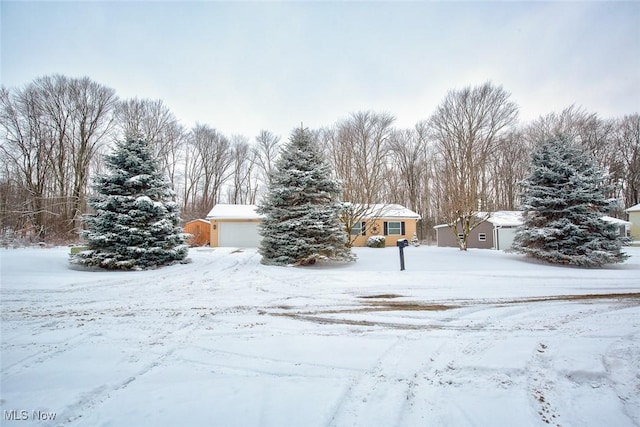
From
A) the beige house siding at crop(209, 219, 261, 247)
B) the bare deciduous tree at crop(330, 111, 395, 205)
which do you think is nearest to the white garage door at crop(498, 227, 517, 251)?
the bare deciduous tree at crop(330, 111, 395, 205)

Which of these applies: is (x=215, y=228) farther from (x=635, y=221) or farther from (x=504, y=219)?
(x=635, y=221)

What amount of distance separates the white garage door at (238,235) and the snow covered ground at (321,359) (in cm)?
1503

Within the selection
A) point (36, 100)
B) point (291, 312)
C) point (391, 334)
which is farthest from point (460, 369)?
point (36, 100)

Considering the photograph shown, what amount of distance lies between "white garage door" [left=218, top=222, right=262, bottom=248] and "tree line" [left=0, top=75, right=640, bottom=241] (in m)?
3.78

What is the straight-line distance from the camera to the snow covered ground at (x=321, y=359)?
2.14m

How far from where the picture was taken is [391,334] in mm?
3758

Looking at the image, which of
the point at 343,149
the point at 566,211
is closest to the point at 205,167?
the point at 343,149

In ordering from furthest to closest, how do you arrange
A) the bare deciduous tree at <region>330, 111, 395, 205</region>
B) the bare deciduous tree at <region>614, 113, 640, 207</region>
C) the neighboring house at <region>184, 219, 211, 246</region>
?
the bare deciduous tree at <region>614, 113, 640, 207</region> < the neighboring house at <region>184, 219, 211, 246</region> < the bare deciduous tree at <region>330, 111, 395, 205</region>

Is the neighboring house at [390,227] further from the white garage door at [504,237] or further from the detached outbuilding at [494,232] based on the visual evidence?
the white garage door at [504,237]

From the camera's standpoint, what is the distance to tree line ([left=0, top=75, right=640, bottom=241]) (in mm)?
17312

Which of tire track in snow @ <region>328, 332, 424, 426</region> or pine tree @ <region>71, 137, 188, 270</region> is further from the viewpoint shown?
pine tree @ <region>71, 137, 188, 270</region>

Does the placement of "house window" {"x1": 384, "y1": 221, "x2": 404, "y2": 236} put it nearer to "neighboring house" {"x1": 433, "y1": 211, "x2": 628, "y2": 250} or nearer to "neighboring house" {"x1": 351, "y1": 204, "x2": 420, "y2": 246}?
"neighboring house" {"x1": 351, "y1": 204, "x2": 420, "y2": 246}

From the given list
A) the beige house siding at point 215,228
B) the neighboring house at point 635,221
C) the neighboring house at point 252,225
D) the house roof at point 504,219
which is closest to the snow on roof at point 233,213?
the neighboring house at point 252,225

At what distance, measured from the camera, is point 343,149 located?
17.6 m
